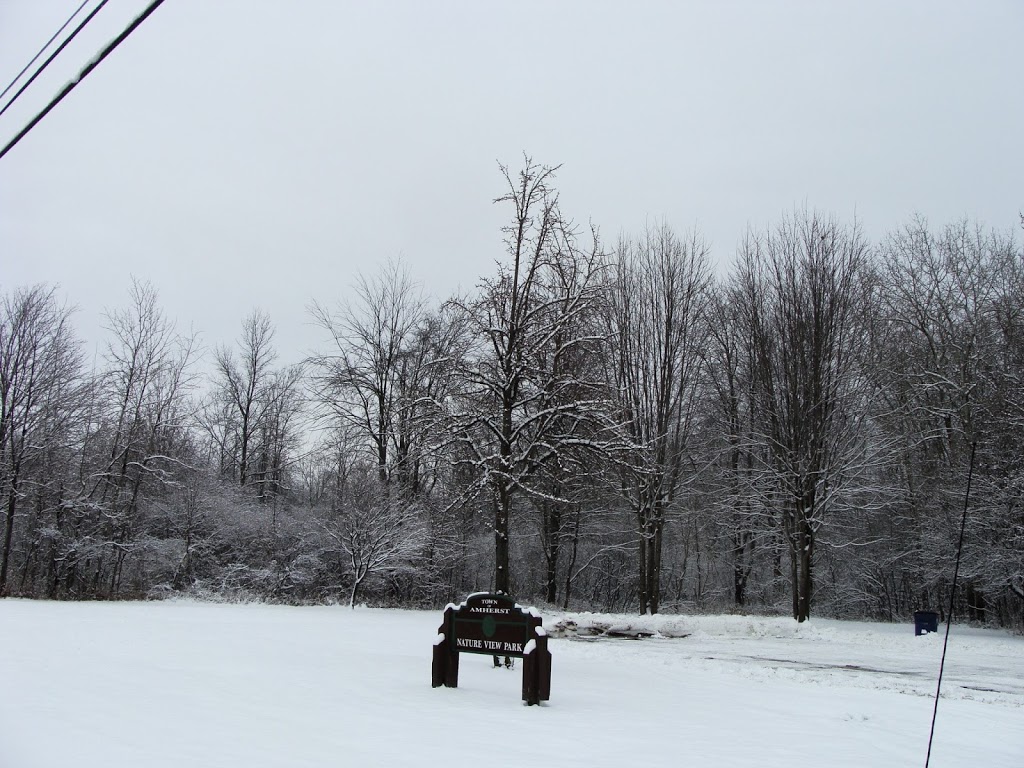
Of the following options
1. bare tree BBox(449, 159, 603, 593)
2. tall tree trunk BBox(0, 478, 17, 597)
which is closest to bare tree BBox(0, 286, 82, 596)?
tall tree trunk BBox(0, 478, 17, 597)

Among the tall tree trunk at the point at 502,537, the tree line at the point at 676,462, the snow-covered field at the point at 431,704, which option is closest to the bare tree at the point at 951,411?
the tree line at the point at 676,462

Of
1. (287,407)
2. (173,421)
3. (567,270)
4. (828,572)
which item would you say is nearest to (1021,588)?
(828,572)

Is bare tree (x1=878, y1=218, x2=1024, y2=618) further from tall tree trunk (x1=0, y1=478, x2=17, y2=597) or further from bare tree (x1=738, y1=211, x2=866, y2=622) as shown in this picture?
tall tree trunk (x1=0, y1=478, x2=17, y2=597)

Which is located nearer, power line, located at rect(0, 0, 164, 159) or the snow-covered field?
power line, located at rect(0, 0, 164, 159)

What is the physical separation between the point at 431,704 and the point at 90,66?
7081 millimetres

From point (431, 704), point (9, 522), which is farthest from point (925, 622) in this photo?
point (9, 522)

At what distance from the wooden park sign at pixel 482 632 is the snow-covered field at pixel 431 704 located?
1.40 ft

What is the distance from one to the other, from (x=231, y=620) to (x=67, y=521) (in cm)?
1427

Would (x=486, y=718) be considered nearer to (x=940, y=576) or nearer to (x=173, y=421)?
(x=940, y=576)

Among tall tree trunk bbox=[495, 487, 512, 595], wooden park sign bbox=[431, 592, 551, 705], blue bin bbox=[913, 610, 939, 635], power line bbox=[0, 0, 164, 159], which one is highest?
power line bbox=[0, 0, 164, 159]

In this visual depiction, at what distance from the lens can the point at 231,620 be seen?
57.2ft

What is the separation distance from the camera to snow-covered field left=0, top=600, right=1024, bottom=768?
238 inches

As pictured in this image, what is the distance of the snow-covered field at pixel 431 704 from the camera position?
6035 millimetres

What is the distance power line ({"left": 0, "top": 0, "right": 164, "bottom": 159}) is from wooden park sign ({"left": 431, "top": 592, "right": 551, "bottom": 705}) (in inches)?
282
